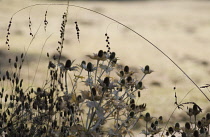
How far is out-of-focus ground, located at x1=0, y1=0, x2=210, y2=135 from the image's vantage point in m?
6.35

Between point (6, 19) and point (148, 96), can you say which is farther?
point (6, 19)

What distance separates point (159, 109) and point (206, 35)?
17.6 ft

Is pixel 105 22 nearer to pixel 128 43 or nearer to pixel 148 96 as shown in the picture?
pixel 128 43

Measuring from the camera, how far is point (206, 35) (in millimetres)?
10305

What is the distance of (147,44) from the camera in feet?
30.5

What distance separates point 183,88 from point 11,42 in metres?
3.51

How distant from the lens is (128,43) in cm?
937

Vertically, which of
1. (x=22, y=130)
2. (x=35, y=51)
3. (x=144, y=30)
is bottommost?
(x=22, y=130)

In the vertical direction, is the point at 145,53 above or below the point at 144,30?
below

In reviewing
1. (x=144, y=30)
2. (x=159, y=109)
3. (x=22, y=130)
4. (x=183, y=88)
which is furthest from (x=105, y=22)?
(x=22, y=130)

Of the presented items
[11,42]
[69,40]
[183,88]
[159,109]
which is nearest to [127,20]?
[69,40]

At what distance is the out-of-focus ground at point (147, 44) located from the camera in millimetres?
6347

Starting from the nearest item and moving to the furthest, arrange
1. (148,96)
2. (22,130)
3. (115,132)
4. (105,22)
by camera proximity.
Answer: (115,132) → (22,130) → (148,96) → (105,22)

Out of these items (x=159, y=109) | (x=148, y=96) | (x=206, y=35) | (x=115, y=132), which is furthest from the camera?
(x=206, y=35)
